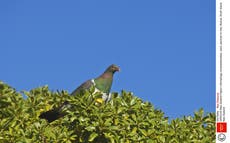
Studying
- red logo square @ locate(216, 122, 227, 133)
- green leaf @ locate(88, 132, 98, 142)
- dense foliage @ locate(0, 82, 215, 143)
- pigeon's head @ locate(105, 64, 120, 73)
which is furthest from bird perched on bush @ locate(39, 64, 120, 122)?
red logo square @ locate(216, 122, 227, 133)

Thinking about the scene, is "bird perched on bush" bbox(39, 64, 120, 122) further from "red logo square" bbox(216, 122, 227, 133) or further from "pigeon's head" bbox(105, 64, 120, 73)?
"red logo square" bbox(216, 122, 227, 133)

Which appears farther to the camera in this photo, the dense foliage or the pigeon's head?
the pigeon's head

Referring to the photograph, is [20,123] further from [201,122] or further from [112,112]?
[201,122]

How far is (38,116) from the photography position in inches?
472

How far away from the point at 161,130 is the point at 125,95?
3.84ft

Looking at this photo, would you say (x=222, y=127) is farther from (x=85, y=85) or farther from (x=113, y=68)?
(x=113, y=68)

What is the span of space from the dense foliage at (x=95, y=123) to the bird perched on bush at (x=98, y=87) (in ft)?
0.91

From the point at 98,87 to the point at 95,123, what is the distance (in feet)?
7.32

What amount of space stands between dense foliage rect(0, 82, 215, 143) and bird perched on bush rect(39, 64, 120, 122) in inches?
10.9

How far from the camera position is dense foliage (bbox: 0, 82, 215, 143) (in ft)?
34.4

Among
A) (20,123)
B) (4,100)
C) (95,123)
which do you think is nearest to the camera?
(95,123)

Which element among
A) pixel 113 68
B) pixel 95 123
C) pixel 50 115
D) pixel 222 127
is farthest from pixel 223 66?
pixel 113 68

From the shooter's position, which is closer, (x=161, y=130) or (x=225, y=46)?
(x=225, y=46)

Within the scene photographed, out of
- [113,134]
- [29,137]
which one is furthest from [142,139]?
[29,137]
